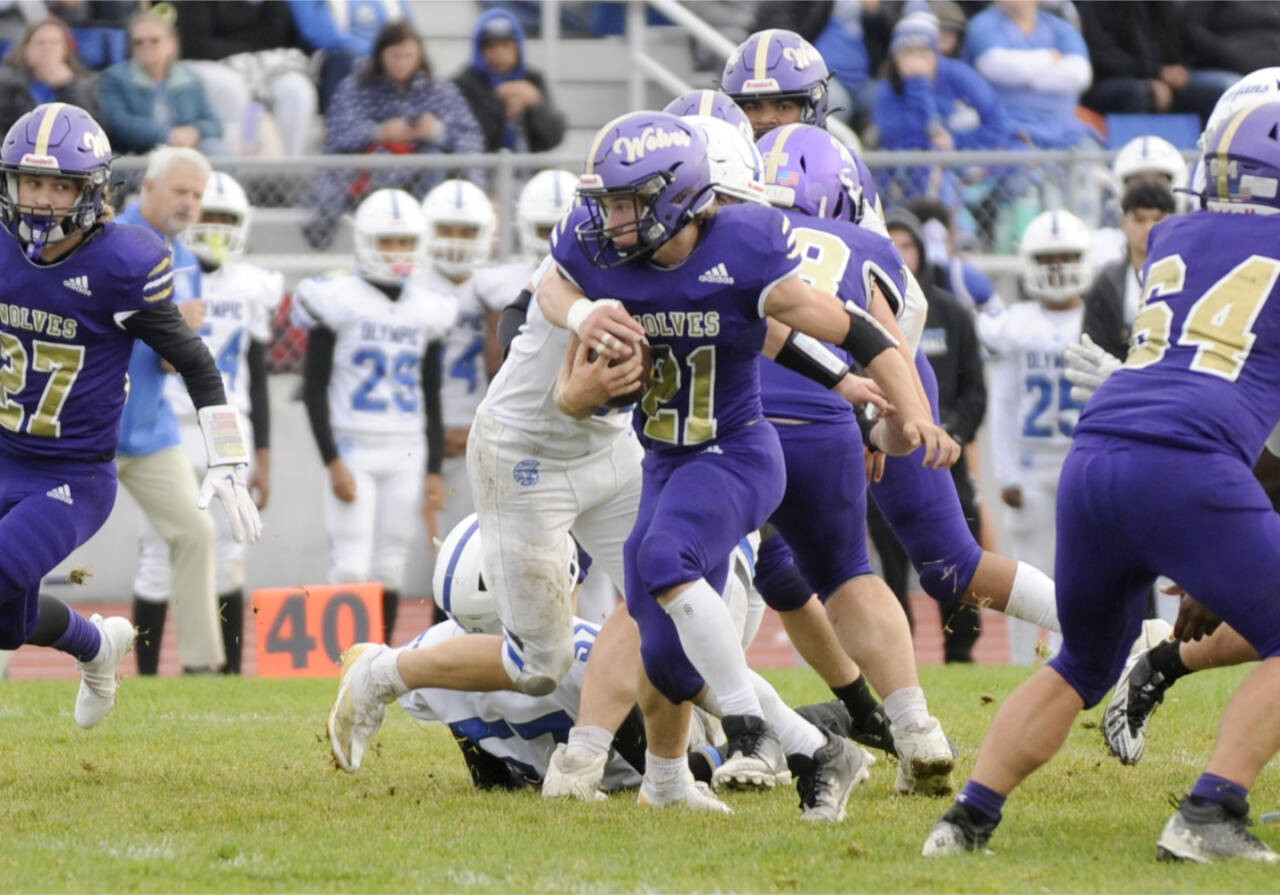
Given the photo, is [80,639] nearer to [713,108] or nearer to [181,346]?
[181,346]

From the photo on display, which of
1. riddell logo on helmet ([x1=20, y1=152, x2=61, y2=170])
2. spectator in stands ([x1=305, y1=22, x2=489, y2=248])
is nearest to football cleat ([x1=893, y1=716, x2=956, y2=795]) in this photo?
riddell logo on helmet ([x1=20, y1=152, x2=61, y2=170])

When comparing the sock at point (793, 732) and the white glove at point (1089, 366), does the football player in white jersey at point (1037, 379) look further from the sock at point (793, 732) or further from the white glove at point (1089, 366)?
the sock at point (793, 732)

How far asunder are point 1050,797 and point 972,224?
6184 millimetres

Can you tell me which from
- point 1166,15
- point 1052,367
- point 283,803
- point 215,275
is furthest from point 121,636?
point 1166,15

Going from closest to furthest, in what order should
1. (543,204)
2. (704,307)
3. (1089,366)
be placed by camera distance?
(704,307), (1089,366), (543,204)

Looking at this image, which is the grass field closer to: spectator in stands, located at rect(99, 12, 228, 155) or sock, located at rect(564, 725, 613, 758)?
sock, located at rect(564, 725, 613, 758)

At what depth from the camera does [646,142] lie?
518 centimetres

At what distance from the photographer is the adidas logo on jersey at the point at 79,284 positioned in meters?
5.98

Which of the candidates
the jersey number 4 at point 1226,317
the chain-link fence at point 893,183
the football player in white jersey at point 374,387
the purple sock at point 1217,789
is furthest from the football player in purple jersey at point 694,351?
the chain-link fence at point 893,183

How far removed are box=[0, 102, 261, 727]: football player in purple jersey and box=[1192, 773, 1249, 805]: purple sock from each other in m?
2.62

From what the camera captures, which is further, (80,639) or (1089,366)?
(80,639)

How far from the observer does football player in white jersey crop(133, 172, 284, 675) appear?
32.3ft

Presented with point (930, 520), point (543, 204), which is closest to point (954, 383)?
point (543, 204)

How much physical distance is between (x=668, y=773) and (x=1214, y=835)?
151 cm
